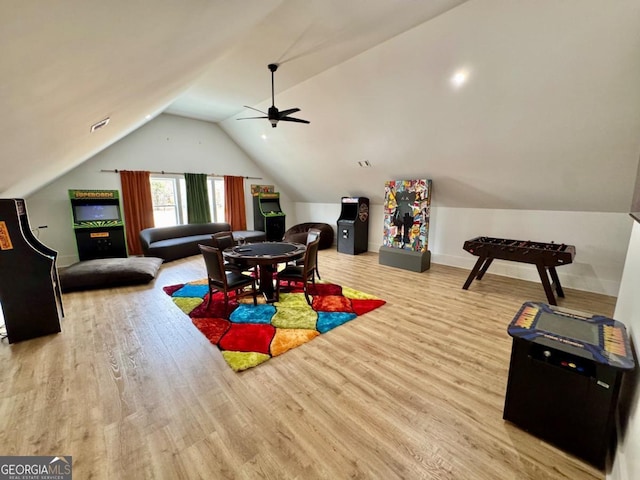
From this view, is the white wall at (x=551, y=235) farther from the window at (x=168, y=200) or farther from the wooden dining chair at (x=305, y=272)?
the window at (x=168, y=200)

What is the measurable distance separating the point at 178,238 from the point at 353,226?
4.31m

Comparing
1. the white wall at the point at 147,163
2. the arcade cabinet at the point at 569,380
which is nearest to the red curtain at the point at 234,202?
the white wall at the point at 147,163

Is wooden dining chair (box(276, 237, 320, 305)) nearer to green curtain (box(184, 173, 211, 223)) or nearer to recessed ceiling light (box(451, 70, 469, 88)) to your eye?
recessed ceiling light (box(451, 70, 469, 88))

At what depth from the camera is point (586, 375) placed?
1.47m

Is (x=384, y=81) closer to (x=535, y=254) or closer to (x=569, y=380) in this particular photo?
(x=535, y=254)

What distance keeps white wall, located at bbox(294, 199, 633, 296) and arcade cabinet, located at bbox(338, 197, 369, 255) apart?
5.49 ft

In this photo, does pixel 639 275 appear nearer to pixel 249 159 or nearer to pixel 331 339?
pixel 331 339

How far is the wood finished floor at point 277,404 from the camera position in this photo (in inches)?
59.4

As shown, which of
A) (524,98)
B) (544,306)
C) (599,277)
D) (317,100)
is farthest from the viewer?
(317,100)

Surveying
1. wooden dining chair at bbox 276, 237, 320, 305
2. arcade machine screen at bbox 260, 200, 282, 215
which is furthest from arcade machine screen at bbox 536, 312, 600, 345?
arcade machine screen at bbox 260, 200, 282, 215

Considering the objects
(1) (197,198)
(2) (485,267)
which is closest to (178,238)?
(1) (197,198)

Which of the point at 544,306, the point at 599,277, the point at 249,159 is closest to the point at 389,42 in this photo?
the point at 544,306

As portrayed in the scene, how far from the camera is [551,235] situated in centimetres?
446

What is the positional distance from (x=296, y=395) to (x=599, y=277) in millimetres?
4967
